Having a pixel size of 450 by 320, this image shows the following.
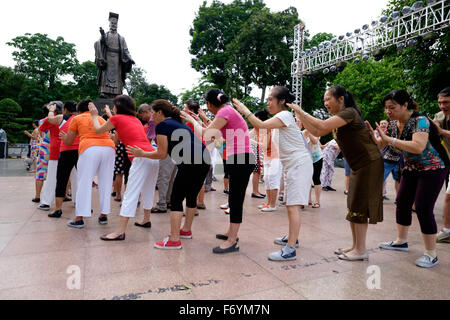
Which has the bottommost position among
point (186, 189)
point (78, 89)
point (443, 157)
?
point (186, 189)

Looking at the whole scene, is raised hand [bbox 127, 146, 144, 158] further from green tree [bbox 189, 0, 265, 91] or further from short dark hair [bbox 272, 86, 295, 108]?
green tree [bbox 189, 0, 265, 91]

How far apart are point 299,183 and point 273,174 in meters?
2.33

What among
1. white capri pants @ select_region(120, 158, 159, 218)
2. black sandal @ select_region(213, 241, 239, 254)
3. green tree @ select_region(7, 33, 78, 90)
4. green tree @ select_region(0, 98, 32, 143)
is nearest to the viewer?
black sandal @ select_region(213, 241, 239, 254)

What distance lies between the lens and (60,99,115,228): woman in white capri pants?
3.77 m

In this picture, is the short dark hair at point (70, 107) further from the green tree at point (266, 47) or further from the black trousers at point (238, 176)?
the green tree at point (266, 47)

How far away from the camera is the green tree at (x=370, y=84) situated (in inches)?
927

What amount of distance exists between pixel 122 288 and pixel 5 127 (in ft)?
90.6

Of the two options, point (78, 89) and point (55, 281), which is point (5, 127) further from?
point (55, 281)

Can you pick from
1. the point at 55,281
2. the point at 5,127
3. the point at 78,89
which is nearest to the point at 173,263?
the point at 55,281

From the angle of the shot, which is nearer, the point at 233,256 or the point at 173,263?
the point at 173,263

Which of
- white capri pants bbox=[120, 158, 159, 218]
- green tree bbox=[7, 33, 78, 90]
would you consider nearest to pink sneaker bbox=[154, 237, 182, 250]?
white capri pants bbox=[120, 158, 159, 218]

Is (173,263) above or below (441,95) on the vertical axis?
below

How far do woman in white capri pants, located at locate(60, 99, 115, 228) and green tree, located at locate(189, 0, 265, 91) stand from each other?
23.4 m
